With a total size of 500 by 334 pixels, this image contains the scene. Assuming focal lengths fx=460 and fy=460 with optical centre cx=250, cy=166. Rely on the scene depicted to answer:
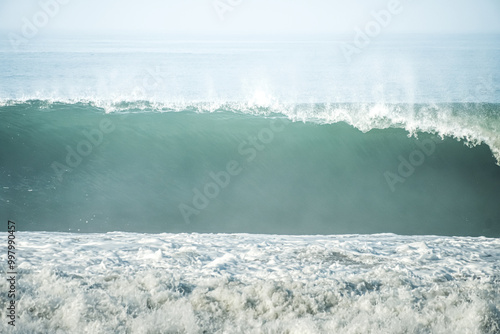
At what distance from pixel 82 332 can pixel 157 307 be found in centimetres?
50

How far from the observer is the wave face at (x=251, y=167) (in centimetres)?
690

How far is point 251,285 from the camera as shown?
3.27 meters

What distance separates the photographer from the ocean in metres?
2.95

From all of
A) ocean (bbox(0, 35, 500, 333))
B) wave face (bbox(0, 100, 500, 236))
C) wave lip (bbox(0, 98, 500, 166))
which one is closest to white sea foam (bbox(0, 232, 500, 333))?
ocean (bbox(0, 35, 500, 333))

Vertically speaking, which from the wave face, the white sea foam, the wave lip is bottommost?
the white sea foam

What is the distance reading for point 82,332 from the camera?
Answer: 2617 millimetres

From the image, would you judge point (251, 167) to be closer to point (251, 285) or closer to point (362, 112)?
point (362, 112)

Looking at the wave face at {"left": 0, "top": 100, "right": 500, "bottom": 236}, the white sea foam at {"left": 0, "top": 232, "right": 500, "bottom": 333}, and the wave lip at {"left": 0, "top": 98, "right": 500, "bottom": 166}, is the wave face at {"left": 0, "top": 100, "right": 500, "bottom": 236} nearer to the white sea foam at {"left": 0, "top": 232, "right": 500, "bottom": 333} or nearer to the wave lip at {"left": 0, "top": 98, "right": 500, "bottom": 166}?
the wave lip at {"left": 0, "top": 98, "right": 500, "bottom": 166}

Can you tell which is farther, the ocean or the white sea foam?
the ocean

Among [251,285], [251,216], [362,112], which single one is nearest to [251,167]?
[251,216]

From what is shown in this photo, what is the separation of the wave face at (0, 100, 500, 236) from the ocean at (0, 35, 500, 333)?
0.12 ft

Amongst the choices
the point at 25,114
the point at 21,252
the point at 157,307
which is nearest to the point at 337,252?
the point at 157,307

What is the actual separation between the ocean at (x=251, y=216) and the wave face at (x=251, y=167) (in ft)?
0.12

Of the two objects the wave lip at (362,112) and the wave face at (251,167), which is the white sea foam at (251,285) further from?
the wave lip at (362,112)
